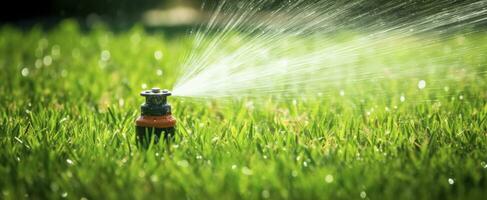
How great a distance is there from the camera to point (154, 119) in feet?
7.61

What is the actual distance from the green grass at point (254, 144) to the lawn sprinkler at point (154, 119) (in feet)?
0.23

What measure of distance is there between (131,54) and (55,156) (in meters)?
3.09

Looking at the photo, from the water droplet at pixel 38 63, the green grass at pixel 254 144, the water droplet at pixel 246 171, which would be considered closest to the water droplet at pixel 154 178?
the green grass at pixel 254 144

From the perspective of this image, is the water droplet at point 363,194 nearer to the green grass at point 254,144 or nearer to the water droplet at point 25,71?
the green grass at point 254,144

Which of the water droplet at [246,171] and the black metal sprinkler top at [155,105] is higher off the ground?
the black metal sprinkler top at [155,105]

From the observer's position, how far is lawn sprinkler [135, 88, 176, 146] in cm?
231

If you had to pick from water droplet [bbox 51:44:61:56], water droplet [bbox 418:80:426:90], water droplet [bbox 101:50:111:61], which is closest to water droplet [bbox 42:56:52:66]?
water droplet [bbox 51:44:61:56]

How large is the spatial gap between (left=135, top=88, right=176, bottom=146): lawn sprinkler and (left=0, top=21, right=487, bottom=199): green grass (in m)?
0.07

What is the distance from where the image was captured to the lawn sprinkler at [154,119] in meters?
2.31

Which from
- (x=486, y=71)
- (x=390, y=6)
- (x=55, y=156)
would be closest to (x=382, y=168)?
(x=55, y=156)

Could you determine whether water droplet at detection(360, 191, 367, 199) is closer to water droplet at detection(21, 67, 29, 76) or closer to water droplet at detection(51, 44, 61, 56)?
water droplet at detection(21, 67, 29, 76)

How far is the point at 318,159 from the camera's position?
2113mm

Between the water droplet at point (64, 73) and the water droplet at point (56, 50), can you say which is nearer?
the water droplet at point (64, 73)

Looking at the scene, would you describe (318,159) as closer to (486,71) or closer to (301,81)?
(301,81)
